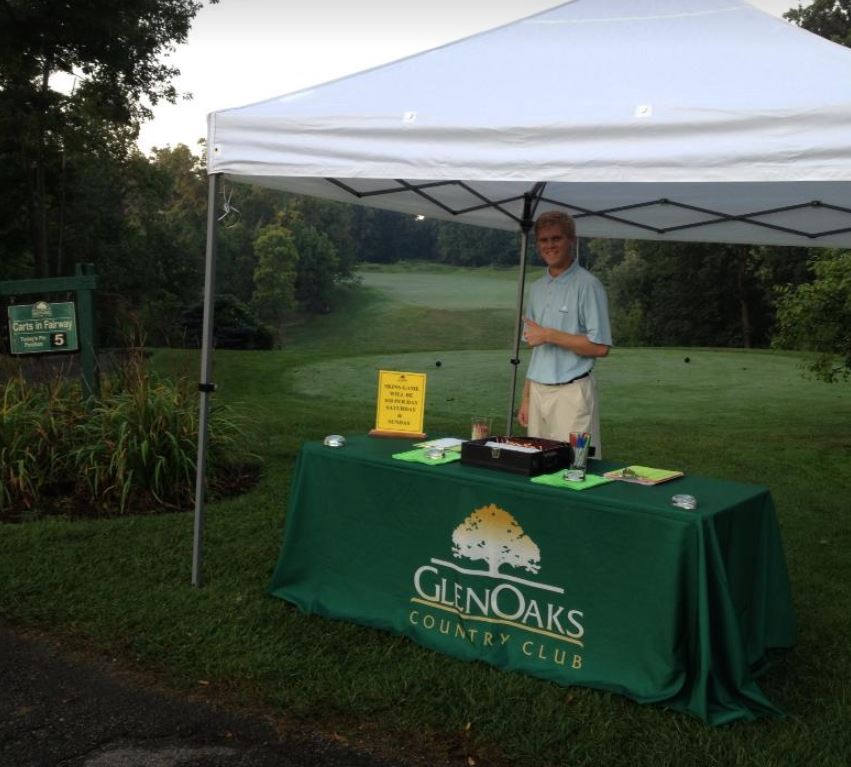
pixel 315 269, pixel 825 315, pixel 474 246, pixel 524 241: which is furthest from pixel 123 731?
pixel 315 269

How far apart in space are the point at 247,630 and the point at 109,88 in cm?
1743

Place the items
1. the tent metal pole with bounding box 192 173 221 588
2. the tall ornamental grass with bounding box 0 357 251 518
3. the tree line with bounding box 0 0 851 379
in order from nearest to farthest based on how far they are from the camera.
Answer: the tent metal pole with bounding box 192 173 221 588 < the tall ornamental grass with bounding box 0 357 251 518 < the tree line with bounding box 0 0 851 379

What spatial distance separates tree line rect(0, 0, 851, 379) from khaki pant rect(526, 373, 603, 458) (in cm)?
156

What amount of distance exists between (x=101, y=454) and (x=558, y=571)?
11.0 feet

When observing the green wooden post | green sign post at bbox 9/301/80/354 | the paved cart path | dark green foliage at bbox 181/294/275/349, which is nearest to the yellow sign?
the paved cart path

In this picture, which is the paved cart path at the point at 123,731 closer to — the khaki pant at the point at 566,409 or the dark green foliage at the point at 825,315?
the khaki pant at the point at 566,409

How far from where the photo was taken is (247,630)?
3.34 m

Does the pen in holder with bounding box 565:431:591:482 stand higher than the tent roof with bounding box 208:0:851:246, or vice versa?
the tent roof with bounding box 208:0:851:246

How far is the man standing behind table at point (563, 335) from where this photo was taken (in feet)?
11.7

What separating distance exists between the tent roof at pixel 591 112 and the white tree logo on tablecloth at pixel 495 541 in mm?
1139

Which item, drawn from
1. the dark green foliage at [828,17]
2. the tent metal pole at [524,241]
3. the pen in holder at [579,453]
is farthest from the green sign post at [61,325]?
the dark green foliage at [828,17]

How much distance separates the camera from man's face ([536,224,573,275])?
11.7 ft

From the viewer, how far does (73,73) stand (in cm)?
1833

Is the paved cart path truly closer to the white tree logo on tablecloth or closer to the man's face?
the white tree logo on tablecloth
